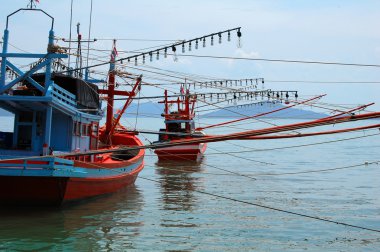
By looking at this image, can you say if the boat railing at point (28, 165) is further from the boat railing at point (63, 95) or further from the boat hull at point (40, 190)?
the boat railing at point (63, 95)

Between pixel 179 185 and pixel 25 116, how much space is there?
1044 cm

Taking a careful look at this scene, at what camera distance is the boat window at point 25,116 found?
1852 centimetres

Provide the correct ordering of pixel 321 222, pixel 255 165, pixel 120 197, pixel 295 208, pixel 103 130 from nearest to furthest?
pixel 321 222 → pixel 295 208 → pixel 120 197 → pixel 103 130 → pixel 255 165

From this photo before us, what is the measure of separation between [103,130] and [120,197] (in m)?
5.95

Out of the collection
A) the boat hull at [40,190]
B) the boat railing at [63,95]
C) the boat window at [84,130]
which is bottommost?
the boat hull at [40,190]

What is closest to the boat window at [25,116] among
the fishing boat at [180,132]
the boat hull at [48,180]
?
the boat hull at [48,180]

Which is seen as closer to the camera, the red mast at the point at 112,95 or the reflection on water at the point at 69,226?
the reflection on water at the point at 69,226

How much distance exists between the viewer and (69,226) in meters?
15.5

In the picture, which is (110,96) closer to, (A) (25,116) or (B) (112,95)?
(B) (112,95)

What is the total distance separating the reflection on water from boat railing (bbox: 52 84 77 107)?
3.57 metres

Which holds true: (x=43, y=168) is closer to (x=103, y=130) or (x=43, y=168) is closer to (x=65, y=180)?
(x=65, y=180)

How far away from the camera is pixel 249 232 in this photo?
15.5 m

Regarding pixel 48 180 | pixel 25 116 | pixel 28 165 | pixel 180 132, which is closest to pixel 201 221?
pixel 48 180

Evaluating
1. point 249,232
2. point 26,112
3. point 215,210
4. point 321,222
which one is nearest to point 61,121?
point 26,112
